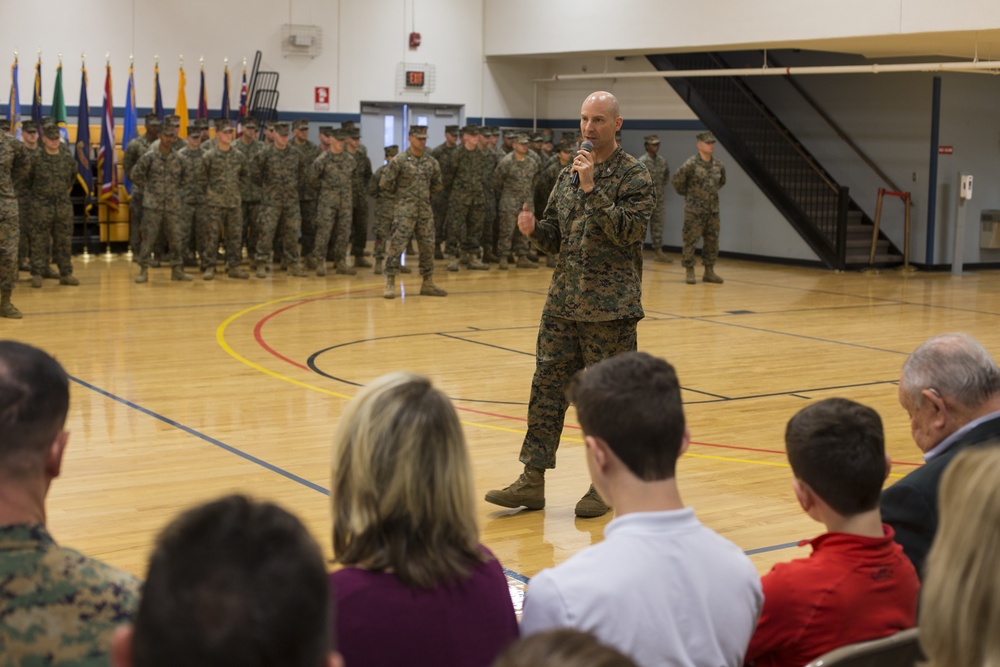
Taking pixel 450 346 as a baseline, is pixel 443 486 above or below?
above

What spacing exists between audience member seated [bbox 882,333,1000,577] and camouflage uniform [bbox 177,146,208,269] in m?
12.4

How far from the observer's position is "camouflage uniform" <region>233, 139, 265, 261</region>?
15.6 metres

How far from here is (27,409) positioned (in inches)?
88.0

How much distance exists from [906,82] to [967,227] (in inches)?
88.1

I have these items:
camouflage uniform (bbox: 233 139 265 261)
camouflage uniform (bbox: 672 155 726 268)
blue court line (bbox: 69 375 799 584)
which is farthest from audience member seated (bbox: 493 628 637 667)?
camouflage uniform (bbox: 672 155 726 268)

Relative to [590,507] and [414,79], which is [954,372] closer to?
[590,507]

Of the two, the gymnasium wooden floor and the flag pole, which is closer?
the gymnasium wooden floor

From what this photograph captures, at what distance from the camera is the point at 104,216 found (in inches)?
691

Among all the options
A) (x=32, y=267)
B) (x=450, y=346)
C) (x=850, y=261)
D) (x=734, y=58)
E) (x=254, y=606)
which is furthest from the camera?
(x=734, y=58)

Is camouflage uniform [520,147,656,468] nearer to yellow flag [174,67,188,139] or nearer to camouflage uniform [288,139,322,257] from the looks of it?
camouflage uniform [288,139,322,257]

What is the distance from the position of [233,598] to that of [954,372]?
8.56 feet

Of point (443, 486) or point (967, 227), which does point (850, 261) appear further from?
point (443, 486)

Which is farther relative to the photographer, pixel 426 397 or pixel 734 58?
pixel 734 58

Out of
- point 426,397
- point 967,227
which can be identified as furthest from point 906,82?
point 426,397
